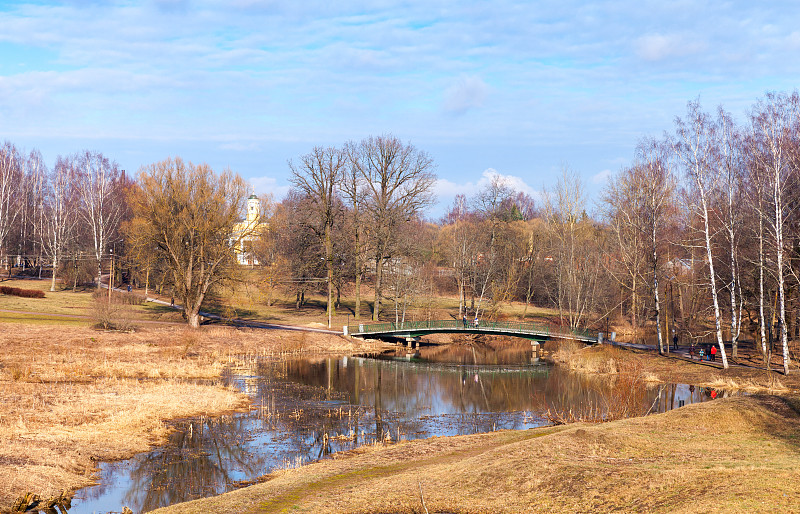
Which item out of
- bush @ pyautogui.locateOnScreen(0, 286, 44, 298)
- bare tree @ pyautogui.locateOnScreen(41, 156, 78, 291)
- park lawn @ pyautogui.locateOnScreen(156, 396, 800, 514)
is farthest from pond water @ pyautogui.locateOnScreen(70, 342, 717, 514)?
bare tree @ pyautogui.locateOnScreen(41, 156, 78, 291)

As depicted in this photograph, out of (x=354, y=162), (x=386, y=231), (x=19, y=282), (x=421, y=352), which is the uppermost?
(x=354, y=162)

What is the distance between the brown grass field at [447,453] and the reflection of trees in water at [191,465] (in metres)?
0.89

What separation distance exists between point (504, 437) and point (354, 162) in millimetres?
43003

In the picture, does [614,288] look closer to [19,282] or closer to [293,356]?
[293,356]

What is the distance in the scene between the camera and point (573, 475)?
13.0m

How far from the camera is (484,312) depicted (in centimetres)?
6612

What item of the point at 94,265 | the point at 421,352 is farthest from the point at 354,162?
the point at 94,265

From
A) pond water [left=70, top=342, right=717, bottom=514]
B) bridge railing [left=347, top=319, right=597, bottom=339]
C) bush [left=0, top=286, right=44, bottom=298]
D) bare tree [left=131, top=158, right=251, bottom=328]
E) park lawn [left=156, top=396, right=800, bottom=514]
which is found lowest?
pond water [left=70, top=342, right=717, bottom=514]

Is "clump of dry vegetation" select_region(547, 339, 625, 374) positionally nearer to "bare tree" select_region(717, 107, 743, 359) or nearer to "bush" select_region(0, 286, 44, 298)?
"bare tree" select_region(717, 107, 743, 359)

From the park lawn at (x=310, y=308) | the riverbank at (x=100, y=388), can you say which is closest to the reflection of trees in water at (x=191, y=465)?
the riverbank at (x=100, y=388)

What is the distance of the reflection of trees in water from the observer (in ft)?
51.4

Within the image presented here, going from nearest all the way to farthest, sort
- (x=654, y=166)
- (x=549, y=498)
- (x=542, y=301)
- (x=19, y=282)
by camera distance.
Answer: (x=549, y=498) → (x=654, y=166) → (x=19, y=282) → (x=542, y=301)

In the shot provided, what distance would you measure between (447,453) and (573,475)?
18.7ft

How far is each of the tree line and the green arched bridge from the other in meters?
3.32
